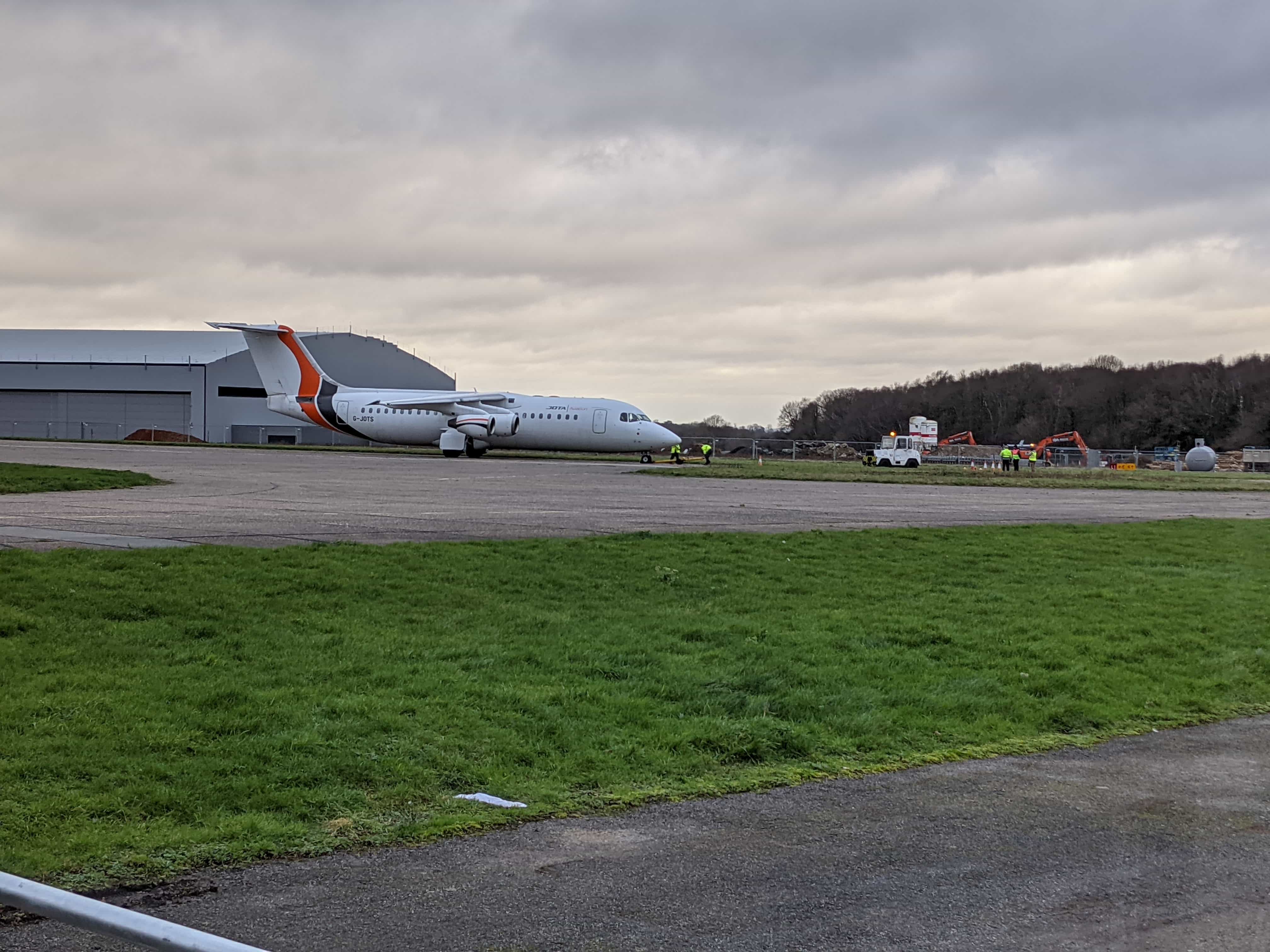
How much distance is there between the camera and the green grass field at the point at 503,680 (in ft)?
19.4

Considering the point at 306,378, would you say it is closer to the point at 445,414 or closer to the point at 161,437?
the point at 445,414

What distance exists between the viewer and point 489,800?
6160 mm

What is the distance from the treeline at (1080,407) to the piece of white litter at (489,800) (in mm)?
114896

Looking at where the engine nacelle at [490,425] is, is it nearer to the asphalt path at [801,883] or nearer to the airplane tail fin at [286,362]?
the airplane tail fin at [286,362]

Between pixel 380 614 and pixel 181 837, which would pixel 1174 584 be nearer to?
pixel 380 614

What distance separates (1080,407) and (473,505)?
129m

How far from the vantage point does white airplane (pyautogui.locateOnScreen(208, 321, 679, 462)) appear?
5638 cm

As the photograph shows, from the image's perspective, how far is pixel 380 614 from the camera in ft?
33.8

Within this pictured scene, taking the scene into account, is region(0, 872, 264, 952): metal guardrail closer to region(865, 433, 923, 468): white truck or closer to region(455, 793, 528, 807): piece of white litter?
region(455, 793, 528, 807): piece of white litter

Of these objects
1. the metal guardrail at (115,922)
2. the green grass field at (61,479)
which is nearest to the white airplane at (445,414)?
the green grass field at (61,479)

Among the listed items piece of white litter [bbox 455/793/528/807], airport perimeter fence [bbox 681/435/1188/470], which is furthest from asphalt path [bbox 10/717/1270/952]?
airport perimeter fence [bbox 681/435/1188/470]

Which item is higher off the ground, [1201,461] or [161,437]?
[161,437]

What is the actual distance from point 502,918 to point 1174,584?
12.6 metres

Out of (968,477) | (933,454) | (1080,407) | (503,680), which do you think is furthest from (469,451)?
(1080,407)
